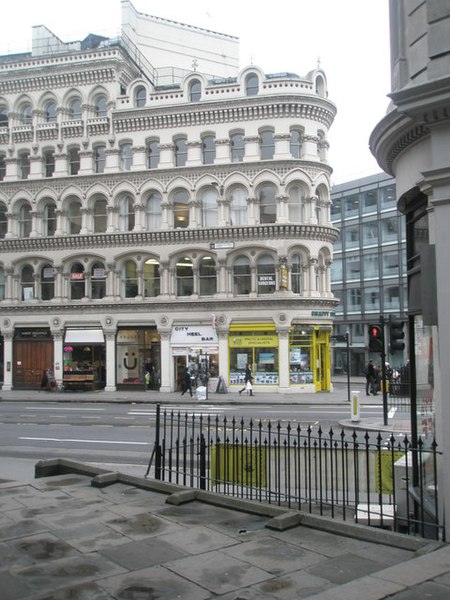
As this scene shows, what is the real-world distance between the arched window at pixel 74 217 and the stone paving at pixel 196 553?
3167 cm

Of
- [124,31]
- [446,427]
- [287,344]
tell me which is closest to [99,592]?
[446,427]

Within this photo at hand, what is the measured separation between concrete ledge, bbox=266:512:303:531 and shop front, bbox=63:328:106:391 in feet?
103

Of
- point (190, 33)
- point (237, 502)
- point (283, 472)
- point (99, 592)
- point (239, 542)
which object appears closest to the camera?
point (99, 592)

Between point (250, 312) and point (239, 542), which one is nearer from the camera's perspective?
point (239, 542)

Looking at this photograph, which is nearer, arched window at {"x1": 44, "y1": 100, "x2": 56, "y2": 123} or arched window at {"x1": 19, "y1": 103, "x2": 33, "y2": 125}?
arched window at {"x1": 44, "y1": 100, "x2": 56, "y2": 123}

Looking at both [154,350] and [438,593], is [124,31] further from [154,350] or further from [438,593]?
[438,593]

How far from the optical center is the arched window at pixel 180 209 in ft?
123

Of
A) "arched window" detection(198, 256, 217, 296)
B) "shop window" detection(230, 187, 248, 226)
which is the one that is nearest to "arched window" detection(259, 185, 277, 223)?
"shop window" detection(230, 187, 248, 226)

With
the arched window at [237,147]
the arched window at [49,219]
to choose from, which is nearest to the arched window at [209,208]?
the arched window at [237,147]

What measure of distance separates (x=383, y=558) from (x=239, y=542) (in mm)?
1658

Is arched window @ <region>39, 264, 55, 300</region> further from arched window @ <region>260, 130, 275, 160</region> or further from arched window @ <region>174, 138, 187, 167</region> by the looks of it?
arched window @ <region>260, 130, 275, 160</region>

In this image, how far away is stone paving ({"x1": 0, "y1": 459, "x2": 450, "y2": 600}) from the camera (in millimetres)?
5719

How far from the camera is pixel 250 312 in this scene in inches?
1407

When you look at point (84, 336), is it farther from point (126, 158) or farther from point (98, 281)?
point (126, 158)
